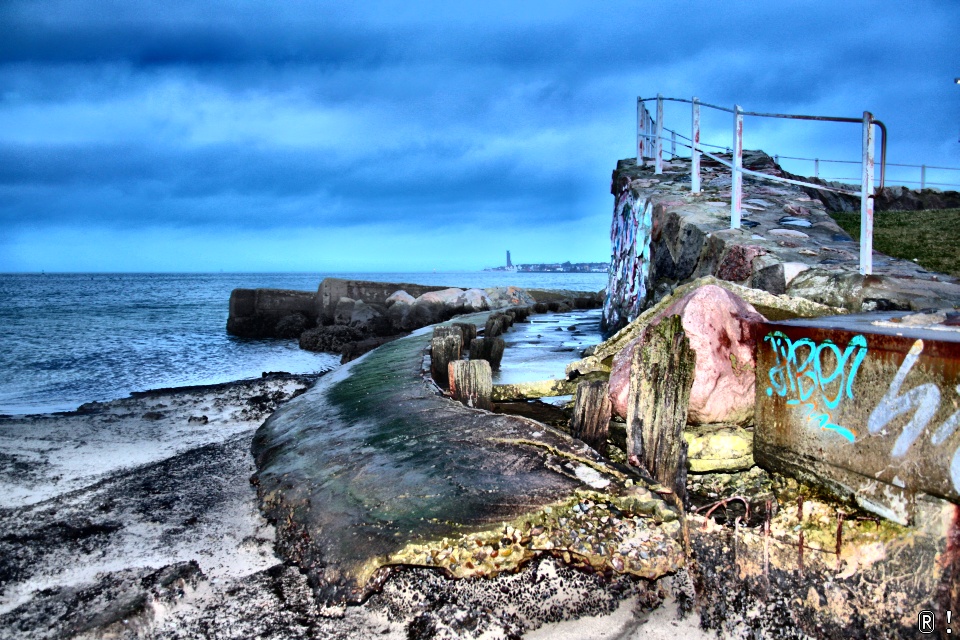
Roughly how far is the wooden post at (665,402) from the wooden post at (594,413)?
1.43 feet

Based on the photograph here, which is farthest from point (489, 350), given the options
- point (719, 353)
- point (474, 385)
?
point (719, 353)

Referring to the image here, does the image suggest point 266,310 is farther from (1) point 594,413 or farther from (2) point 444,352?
(1) point 594,413

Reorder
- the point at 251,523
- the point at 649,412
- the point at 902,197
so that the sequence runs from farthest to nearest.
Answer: the point at 902,197, the point at 251,523, the point at 649,412

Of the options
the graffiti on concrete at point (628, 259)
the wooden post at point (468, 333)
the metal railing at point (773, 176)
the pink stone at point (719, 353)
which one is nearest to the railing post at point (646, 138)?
the metal railing at point (773, 176)

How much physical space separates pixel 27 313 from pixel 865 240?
40887 mm

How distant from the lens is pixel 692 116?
9.41 m

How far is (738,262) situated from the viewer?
6871mm

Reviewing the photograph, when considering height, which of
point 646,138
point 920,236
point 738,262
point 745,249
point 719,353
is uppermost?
point 646,138

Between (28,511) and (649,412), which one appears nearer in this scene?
(649,412)

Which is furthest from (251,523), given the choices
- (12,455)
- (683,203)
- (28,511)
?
(683,203)

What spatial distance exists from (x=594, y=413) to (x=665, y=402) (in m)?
0.72

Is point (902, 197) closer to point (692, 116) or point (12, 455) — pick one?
point (692, 116)

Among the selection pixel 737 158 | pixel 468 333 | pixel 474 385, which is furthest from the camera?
pixel 468 333

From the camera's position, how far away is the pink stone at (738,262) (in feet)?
21.9
